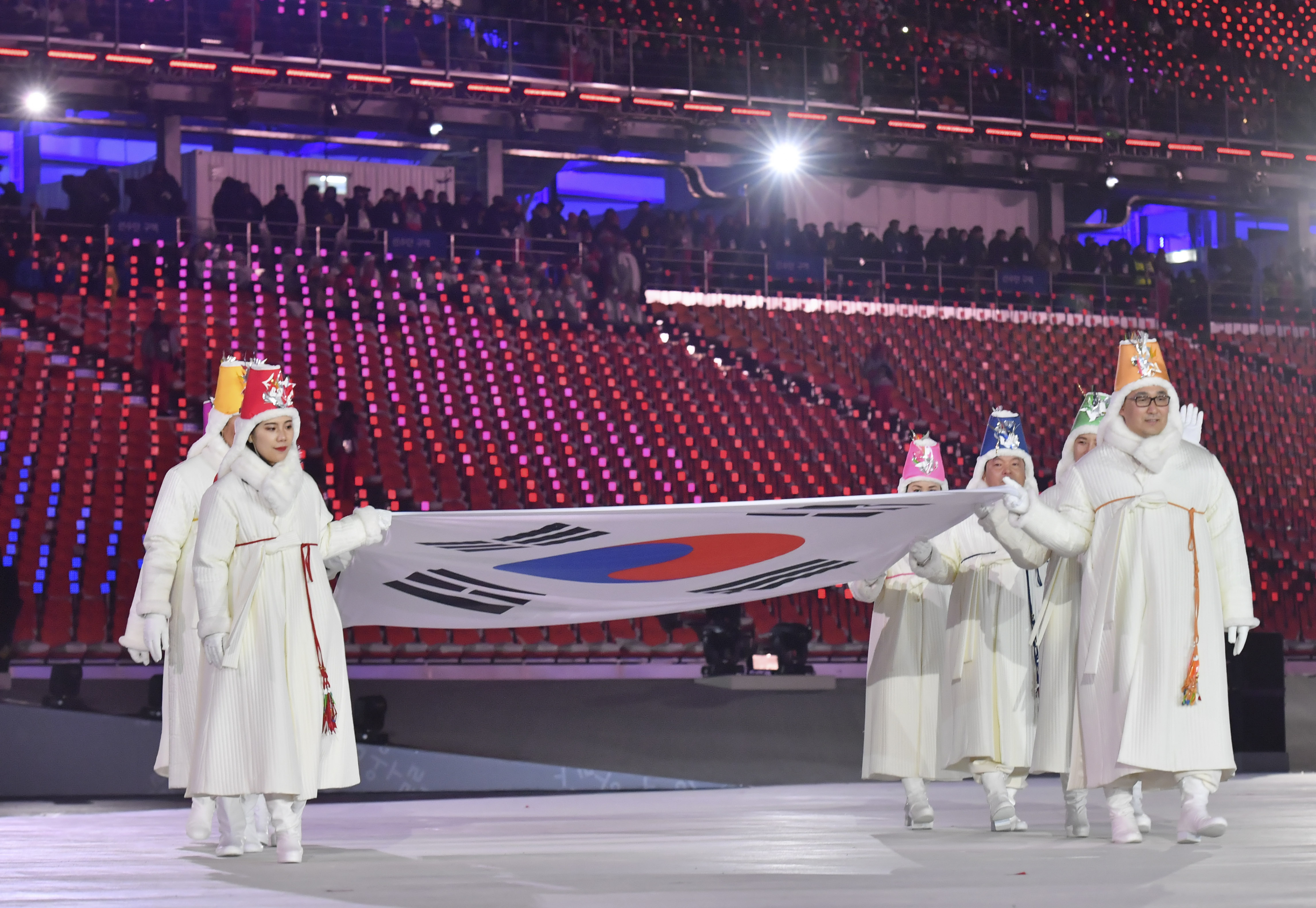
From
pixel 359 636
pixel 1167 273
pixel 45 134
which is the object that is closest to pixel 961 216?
pixel 1167 273

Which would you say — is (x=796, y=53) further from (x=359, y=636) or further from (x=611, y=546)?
(x=611, y=546)

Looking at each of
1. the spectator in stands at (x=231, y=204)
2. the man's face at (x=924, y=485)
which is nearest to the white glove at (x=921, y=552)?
the man's face at (x=924, y=485)

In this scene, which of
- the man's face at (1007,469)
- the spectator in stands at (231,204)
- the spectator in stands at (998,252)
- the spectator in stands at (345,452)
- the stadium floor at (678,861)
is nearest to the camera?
the stadium floor at (678,861)

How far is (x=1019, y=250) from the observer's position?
63.4ft

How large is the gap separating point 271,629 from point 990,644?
2383 mm

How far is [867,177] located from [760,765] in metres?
14.7

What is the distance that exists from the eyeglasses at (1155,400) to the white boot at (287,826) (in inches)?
105

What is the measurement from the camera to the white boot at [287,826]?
4.46 m

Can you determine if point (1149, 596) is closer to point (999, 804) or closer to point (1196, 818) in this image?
point (1196, 818)

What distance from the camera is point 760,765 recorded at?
28.6 feet

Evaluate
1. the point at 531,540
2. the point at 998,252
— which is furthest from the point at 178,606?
the point at 998,252

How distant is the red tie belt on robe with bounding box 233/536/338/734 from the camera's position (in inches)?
184

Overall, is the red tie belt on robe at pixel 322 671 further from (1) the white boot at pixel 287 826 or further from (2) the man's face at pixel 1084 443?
(2) the man's face at pixel 1084 443

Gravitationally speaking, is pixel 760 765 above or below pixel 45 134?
below
